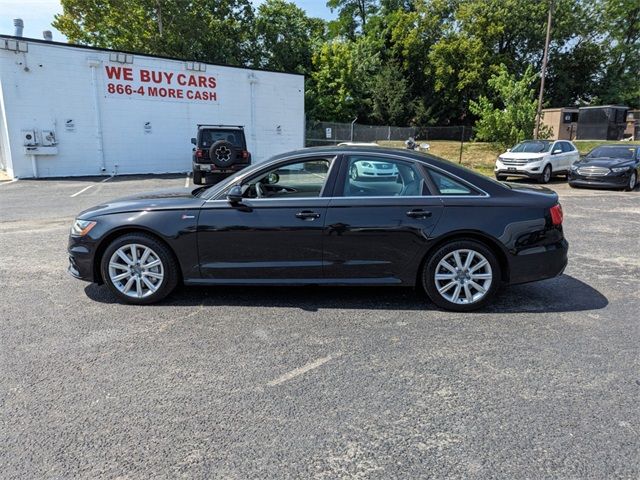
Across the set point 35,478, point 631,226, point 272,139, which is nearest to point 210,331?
point 35,478

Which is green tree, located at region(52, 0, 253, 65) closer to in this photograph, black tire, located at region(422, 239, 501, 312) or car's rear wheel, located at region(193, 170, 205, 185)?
car's rear wheel, located at region(193, 170, 205, 185)

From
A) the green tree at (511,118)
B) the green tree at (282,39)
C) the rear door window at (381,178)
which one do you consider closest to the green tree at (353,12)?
the green tree at (282,39)

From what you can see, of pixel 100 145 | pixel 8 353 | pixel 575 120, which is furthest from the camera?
pixel 575 120

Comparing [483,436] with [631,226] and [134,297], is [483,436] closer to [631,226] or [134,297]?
[134,297]

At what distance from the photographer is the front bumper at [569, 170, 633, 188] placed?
14898 mm

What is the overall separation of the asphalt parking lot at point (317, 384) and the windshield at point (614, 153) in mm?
12970

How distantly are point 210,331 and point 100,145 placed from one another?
16.9 metres

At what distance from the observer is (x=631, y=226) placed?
8.98 metres

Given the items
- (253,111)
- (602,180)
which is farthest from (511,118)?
(253,111)

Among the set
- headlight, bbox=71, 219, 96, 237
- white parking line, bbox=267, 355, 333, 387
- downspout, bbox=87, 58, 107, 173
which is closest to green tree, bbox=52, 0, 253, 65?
downspout, bbox=87, 58, 107, 173

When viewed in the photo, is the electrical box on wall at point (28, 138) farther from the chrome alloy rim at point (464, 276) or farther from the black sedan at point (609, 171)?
the black sedan at point (609, 171)

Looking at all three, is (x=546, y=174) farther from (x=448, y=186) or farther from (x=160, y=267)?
(x=160, y=267)

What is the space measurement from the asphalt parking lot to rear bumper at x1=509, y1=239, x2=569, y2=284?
344 millimetres

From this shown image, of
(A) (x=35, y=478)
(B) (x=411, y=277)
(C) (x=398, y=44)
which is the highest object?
(C) (x=398, y=44)
